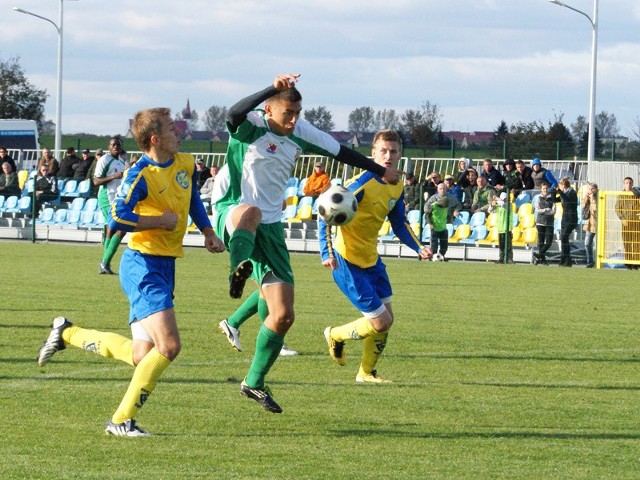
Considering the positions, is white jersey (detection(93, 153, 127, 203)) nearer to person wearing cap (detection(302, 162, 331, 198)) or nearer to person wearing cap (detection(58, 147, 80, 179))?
person wearing cap (detection(302, 162, 331, 198))

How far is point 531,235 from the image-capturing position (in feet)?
87.0

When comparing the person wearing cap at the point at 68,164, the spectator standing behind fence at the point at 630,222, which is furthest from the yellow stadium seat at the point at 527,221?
the person wearing cap at the point at 68,164

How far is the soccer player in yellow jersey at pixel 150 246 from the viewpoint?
21.7ft

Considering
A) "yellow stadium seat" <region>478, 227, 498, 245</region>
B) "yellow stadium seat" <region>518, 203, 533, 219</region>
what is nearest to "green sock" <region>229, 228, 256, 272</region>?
"yellow stadium seat" <region>518, 203, 533, 219</region>

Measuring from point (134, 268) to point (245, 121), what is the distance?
119 cm

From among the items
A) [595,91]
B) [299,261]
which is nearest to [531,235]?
[299,261]

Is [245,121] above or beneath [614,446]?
above

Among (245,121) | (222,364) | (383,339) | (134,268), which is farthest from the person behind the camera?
(222,364)

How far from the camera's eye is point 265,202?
7.60 metres

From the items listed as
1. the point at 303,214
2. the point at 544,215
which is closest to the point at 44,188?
the point at 303,214

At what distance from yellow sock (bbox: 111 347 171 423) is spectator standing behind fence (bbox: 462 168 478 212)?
20827mm

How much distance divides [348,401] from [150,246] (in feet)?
6.06

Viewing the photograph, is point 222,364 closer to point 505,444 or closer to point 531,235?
point 505,444

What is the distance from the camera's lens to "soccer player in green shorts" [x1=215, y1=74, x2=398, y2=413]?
7.43m
